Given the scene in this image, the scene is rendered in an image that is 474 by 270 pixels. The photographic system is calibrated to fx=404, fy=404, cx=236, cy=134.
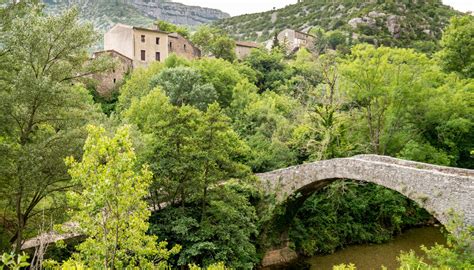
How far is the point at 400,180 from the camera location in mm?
12750

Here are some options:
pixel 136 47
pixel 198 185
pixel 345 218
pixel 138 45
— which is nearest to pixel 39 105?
pixel 198 185

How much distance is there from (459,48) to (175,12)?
525 ft

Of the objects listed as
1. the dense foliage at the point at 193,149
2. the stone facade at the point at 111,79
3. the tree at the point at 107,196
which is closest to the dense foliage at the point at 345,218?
the dense foliage at the point at 193,149

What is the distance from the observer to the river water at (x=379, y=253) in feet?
56.5

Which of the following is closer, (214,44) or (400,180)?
(400,180)

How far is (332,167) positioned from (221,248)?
5177mm

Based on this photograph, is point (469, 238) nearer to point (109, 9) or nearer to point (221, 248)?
point (221, 248)

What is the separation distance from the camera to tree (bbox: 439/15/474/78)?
25.4 m

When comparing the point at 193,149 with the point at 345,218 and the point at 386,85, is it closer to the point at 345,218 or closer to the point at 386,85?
the point at 345,218

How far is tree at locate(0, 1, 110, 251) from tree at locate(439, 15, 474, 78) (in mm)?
22693

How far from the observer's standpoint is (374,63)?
20.4m

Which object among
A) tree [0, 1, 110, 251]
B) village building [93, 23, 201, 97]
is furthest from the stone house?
tree [0, 1, 110, 251]

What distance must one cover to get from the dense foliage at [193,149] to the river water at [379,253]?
544 mm

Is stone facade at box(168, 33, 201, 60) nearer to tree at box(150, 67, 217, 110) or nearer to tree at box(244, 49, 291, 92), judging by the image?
tree at box(244, 49, 291, 92)
